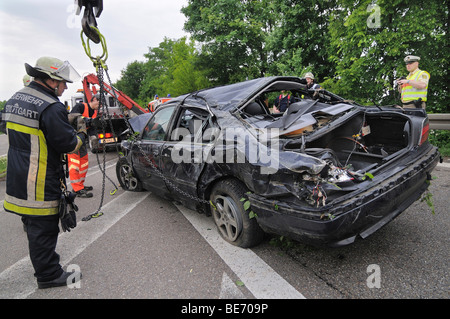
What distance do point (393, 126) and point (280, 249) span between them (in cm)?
207

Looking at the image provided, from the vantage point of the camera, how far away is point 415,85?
16.0 ft

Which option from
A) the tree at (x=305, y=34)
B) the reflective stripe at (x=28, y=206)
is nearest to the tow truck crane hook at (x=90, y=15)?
the reflective stripe at (x=28, y=206)

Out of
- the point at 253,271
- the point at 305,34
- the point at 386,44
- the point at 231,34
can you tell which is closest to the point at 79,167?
the point at 253,271

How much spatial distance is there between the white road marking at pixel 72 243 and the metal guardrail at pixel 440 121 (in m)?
6.08

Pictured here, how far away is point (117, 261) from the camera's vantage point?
2713 mm

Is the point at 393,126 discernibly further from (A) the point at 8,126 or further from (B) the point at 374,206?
(A) the point at 8,126

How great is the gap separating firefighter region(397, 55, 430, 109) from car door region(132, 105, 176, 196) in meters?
4.46

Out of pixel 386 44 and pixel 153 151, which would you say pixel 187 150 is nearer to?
pixel 153 151

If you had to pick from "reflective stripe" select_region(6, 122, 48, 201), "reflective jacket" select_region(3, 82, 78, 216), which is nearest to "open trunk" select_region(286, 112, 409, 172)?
"reflective jacket" select_region(3, 82, 78, 216)

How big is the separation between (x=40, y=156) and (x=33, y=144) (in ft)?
0.37

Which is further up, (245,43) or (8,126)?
(245,43)

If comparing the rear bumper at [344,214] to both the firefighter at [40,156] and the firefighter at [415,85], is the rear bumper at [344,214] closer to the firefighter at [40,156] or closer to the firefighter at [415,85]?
the firefighter at [40,156]

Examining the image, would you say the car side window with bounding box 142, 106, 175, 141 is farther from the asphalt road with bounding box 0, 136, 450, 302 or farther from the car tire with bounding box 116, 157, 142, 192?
the asphalt road with bounding box 0, 136, 450, 302
